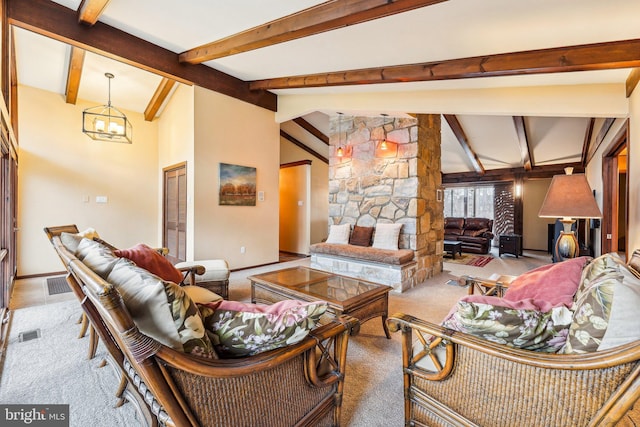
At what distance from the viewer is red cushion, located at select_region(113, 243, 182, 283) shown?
2182 mm

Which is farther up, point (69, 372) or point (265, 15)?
point (265, 15)

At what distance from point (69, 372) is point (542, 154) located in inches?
372

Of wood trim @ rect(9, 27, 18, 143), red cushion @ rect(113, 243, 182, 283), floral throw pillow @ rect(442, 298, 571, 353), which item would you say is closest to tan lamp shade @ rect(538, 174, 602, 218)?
floral throw pillow @ rect(442, 298, 571, 353)

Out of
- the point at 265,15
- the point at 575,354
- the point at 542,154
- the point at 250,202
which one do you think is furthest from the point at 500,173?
the point at 575,354

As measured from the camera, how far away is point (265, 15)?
2.78 metres

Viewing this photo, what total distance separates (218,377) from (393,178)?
4.29 metres

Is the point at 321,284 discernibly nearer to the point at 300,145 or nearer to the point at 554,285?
the point at 554,285

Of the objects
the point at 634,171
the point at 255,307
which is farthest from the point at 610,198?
the point at 255,307

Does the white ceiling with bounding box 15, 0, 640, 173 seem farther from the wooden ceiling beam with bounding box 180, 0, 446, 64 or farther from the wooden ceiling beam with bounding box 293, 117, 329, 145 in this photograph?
the wooden ceiling beam with bounding box 293, 117, 329, 145

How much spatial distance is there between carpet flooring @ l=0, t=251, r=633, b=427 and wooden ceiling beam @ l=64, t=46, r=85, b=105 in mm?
3243

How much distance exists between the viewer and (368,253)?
4215 mm

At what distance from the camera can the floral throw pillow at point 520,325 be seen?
1049 millimetres

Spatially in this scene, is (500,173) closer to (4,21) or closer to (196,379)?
(196,379)

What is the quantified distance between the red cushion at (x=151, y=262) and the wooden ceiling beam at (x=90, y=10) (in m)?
2.43
